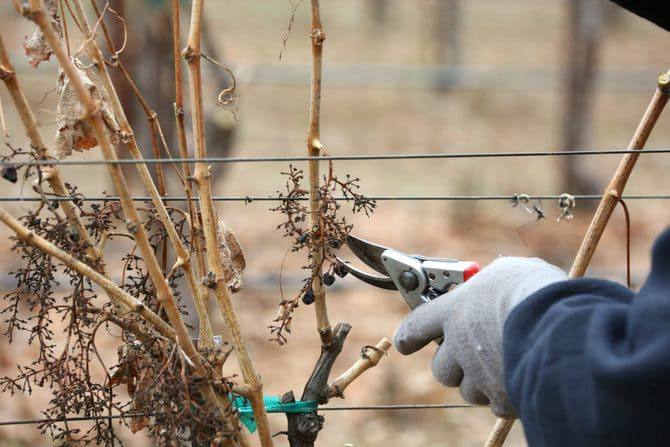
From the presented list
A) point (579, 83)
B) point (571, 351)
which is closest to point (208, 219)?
point (571, 351)

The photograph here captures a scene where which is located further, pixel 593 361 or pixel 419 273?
pixel 419 273

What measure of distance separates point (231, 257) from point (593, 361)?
2.40 ft

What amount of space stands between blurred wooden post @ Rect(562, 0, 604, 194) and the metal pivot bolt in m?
8.36

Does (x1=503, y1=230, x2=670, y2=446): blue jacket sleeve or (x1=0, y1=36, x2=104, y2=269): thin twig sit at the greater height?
(x1=0, y1=36, x2=104, y2=269): thin twig

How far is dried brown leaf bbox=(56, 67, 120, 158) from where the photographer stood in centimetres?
158

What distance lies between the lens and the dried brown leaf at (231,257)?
5.41 feet

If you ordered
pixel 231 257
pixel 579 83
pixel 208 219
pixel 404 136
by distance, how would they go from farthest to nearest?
pixel 404 136 < pixel 579 83 < pixel 231 257 < pixel 208 219

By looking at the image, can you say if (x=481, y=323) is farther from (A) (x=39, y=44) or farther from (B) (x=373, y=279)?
(A) (x=39, y=44)

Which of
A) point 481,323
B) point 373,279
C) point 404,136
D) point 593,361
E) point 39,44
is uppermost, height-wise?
point 404,136

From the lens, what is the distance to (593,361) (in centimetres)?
118

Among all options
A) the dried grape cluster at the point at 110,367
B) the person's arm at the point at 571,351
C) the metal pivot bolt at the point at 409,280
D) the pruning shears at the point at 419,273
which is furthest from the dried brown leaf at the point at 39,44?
the person's arm at the point at 571,351

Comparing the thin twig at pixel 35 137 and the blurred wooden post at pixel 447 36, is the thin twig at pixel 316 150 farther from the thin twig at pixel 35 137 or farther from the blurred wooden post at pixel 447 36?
the blurred wooden post at pixel 447 36

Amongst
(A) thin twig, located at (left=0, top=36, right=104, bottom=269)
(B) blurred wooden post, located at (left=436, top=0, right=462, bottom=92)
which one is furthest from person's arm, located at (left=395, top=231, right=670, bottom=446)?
(B) blurred wooden post, located at (left=436, top=0, right=462, bottom=92)

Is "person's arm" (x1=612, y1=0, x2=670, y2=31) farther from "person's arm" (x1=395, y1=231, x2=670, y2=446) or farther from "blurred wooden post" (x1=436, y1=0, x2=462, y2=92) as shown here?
"blurred wooden post" (x1=436, y1=0, x2=462, y2=92)
